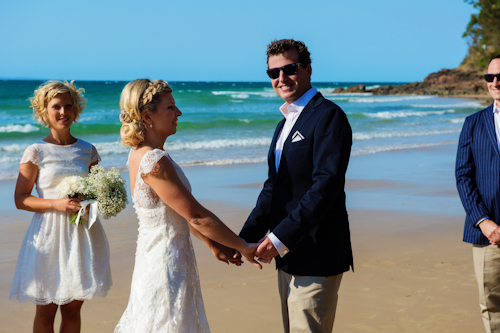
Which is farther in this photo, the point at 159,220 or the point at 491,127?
the point at 491,127

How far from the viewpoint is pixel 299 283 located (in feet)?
8.97

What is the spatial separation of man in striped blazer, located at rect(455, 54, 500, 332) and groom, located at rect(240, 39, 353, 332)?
3.13 feet

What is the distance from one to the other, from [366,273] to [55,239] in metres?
3.13

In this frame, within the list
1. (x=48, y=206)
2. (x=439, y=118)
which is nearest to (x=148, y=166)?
(x=48, y=206)

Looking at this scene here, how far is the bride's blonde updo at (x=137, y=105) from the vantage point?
2.64 meters

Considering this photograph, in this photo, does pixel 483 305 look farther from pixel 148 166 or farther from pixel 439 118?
pixel 439 118

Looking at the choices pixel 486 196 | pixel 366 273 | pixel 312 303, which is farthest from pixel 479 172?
pixel 366 273

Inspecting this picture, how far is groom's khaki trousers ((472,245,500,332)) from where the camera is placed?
3.14m

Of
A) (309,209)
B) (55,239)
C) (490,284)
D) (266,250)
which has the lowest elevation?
(490,284)

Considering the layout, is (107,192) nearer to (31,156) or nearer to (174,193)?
(31,156)

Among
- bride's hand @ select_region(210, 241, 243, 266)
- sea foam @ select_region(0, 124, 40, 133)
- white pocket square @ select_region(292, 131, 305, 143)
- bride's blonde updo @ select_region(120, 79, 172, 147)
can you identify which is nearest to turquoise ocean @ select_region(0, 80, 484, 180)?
sea foam @ select_region(0, 124, 40, 133)

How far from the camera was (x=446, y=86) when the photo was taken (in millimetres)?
65562

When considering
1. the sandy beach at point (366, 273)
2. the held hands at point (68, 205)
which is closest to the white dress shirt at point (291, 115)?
the held hands at point (68, 205)

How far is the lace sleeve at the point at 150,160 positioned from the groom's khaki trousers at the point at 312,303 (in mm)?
944
